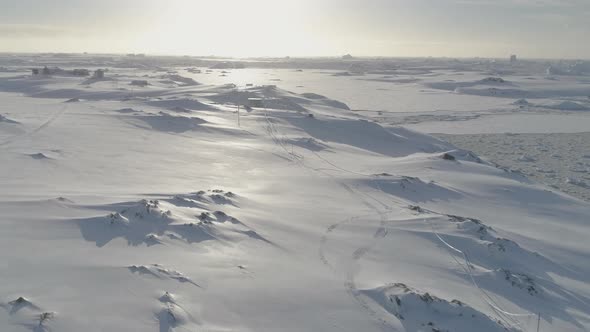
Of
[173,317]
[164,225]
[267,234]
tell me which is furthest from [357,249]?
[173,317]

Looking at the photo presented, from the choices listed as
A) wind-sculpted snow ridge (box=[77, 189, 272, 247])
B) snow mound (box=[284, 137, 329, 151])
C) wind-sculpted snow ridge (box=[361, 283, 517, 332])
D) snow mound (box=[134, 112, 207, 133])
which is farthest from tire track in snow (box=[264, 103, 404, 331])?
snow mound (box=[134, 112, 207, 133])

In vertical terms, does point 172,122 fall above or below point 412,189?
above

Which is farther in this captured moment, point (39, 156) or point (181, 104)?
point (181, 104)

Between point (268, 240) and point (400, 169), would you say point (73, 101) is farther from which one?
point (268, 240)

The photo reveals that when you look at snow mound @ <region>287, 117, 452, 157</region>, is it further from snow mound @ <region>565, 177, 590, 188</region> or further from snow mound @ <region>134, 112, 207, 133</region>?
snow mound @ <region>565, 177, 590, 188</region>

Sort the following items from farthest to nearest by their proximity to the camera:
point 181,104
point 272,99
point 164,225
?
point 272,99, point 181,104, point 164,225

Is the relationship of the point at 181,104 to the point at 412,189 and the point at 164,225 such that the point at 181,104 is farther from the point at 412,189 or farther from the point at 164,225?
the point at 164,225
